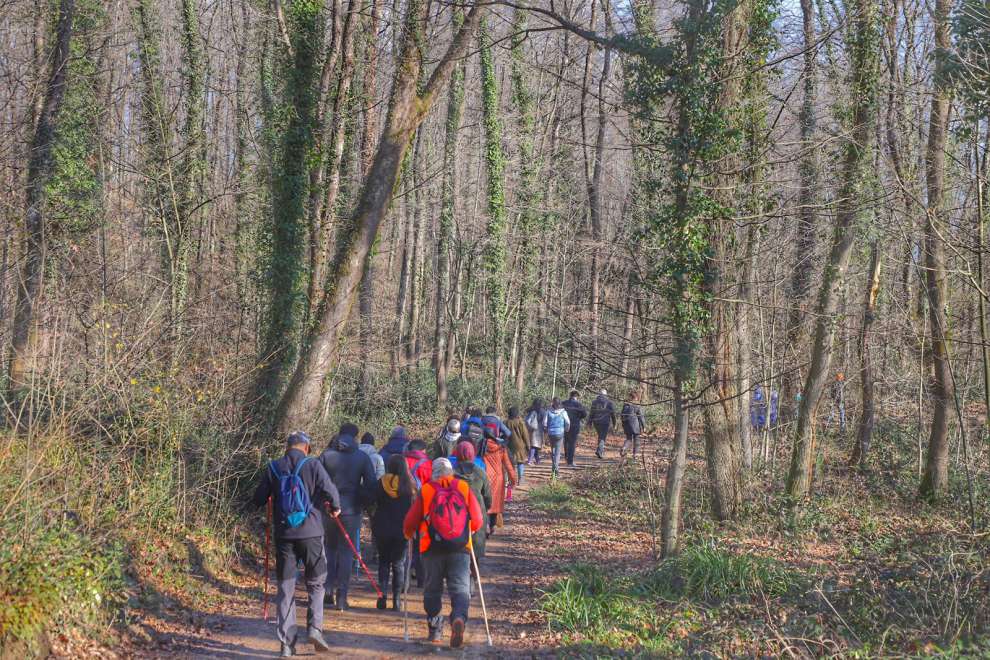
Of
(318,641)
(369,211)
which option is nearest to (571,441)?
(369,211)

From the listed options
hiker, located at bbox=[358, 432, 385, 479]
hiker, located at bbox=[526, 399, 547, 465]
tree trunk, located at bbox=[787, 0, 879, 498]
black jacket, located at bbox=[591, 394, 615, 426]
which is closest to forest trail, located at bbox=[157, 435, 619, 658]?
hiker, located at bbox=[358, 432, 385, 479]

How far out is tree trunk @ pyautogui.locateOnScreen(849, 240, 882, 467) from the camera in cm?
1695

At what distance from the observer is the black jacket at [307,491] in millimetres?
7473

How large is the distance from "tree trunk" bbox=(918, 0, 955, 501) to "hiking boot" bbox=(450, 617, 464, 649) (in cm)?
A: 819

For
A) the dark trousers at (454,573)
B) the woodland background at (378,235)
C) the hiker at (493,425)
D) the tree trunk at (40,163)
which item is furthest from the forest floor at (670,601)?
the tree trunk at (40,163)

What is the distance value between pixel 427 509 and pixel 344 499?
65.1 inches

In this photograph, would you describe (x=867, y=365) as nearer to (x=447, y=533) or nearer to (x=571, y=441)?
(x=571, y=441)

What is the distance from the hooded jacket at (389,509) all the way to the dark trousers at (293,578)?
4.96 feet

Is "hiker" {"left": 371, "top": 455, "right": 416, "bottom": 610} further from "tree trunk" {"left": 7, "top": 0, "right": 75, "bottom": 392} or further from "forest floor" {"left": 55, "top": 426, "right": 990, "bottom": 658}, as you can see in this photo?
"tree trunk" {"left": 7, "top": 0, "right": 75, "bottom": 392}

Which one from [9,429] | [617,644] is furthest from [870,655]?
[9,429]

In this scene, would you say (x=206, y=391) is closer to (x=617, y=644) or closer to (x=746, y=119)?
(x=617, y=644)

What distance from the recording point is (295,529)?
7.45 meters

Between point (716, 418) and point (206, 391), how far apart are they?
280 inches

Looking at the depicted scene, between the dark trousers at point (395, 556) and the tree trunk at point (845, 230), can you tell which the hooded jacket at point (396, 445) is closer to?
the dark trousers at point (395, 556)
